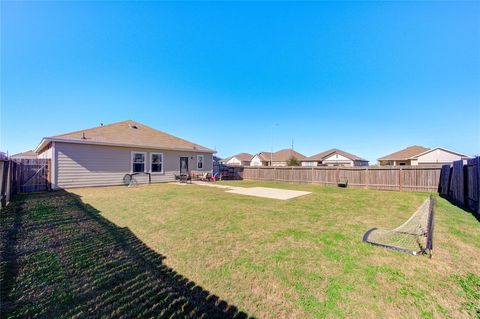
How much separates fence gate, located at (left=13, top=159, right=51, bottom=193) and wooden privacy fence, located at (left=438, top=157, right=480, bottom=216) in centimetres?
1905

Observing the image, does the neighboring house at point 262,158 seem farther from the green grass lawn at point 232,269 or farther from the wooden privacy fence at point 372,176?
the green grass lawn at point 232,269

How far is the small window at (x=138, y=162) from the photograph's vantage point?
43.8 feet

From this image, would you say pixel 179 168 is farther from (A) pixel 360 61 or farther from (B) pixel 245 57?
(A) pixel 360 61

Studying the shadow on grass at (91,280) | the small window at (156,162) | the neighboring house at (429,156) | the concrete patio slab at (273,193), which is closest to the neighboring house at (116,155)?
the small window at (156,162)

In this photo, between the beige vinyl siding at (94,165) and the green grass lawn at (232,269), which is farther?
the beige vinyl siding at (94,165)

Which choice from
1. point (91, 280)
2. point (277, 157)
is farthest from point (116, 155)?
point (277, 157)

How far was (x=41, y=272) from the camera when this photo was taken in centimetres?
269

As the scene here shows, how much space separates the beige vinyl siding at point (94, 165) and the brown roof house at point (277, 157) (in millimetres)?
31102

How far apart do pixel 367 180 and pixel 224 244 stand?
12735 mm

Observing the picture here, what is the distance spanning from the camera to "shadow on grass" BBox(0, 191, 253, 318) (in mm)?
1992

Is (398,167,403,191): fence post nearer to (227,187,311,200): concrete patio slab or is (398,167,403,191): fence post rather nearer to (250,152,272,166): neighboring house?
(227,187,311,200): concrete patio slab

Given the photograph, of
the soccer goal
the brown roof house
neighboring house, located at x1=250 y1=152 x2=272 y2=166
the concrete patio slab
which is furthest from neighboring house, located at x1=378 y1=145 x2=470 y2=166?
the soccer goal

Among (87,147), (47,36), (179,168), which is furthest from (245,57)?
(87,147)

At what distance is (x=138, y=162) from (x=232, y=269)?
13068 millimetres
